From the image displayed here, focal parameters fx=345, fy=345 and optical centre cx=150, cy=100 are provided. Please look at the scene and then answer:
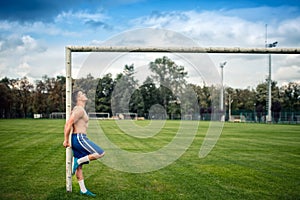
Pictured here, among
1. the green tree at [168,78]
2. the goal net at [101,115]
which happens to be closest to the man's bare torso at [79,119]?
the green tree at [168,78]

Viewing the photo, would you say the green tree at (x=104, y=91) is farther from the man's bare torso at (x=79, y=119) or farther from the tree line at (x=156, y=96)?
the man's bare torso at (x=79, y=119)

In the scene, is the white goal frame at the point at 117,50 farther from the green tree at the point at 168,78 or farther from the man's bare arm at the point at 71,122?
the green tree at the point at 168,78

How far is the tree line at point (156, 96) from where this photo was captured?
62812 millimetres

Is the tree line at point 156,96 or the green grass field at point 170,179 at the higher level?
the tree line at point 156,96

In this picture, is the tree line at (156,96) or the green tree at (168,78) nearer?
the tree line at (156,96)

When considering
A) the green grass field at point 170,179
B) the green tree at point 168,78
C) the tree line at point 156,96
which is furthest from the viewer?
the green tree at point 168,78

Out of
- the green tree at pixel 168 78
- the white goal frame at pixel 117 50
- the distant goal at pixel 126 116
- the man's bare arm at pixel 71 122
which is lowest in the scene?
the distant goal at pixel 126 116

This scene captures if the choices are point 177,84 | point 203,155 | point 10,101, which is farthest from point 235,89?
point 203,155

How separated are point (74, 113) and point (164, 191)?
7.54ft

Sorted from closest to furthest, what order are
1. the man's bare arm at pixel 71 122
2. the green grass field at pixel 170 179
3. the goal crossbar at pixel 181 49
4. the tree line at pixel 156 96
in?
the man's bare arm at pixel 71 122
the green grass field at pixel 170 179
the goal crossbar at pixel 181 49
the tree line at pixel 156 96

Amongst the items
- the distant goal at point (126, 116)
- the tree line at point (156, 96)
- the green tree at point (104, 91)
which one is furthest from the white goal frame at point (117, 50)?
the distant goal at point (126, 116)

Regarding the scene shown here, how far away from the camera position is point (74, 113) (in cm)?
627

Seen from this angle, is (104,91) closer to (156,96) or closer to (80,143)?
(156,96)

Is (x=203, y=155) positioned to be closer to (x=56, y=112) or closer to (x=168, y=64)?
(x=168, y=64)
